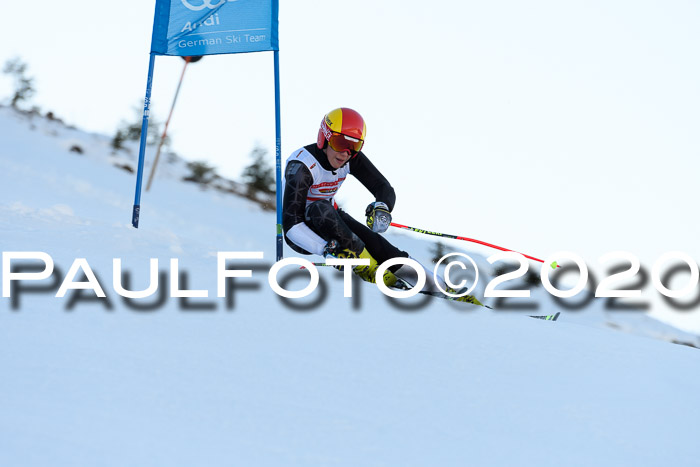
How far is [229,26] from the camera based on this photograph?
5.25 meters

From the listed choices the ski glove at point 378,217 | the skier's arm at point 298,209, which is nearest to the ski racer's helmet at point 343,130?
the skier's arm at point 298,209

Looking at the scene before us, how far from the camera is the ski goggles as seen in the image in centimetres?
433

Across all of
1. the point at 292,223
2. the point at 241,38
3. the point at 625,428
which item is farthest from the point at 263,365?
the point at 241,38

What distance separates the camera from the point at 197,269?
3932 millimetres

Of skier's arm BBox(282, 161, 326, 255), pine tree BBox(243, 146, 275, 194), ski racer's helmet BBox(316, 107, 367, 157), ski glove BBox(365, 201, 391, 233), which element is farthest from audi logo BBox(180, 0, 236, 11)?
pine tree BBox(243, 146, 275, 194)

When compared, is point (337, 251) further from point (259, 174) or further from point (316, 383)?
point (259, 174)

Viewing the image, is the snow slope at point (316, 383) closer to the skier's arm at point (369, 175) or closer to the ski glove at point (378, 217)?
the ski glove at point (378, 217)

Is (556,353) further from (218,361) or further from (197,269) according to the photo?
(197,269)

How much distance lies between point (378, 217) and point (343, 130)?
1.98 feet

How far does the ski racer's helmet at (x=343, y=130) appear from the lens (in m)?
4.32

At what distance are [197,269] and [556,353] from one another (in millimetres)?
2059

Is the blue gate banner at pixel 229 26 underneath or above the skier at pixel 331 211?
above

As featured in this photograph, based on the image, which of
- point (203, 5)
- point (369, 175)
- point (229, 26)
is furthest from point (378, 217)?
point (203, 5)

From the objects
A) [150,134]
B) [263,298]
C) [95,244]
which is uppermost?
[150,134]
